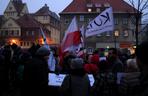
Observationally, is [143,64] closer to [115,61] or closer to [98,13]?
[115,61]

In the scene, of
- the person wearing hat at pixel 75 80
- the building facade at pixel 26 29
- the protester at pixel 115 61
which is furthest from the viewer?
the building facade at pixel 26 29

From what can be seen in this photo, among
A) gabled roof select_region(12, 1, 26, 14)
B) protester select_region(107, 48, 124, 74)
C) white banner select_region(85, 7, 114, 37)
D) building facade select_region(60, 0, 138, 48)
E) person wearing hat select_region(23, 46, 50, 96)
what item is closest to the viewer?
person wearing hat select_region(23, 46, 50, 96)

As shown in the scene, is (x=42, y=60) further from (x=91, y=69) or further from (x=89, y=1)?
(x=89, y=1)

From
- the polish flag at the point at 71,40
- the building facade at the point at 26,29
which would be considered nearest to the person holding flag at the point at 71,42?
the polish flag at the point at 71,40

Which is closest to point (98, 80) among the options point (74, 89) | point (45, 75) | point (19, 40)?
point (74, 89)

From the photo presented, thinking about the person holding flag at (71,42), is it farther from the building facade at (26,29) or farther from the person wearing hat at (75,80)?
the building facade at (26,29)

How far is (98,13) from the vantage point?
89438mm

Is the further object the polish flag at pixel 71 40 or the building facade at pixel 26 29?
the building facade at pixel 26 29

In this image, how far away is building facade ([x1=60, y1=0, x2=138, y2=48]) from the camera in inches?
3487

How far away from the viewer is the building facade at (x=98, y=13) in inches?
3487

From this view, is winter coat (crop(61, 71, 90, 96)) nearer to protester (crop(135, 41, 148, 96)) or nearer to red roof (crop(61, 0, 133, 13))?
protester (crop(135, 41, 148, 96))

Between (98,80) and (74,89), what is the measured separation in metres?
0.95

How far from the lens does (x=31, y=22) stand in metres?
109

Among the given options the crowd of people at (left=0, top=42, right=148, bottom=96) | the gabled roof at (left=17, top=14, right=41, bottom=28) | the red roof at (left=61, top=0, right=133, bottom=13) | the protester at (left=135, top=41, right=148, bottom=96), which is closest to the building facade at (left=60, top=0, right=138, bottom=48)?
the red roof at (left=61, top=0, right=133, bottom=13)
